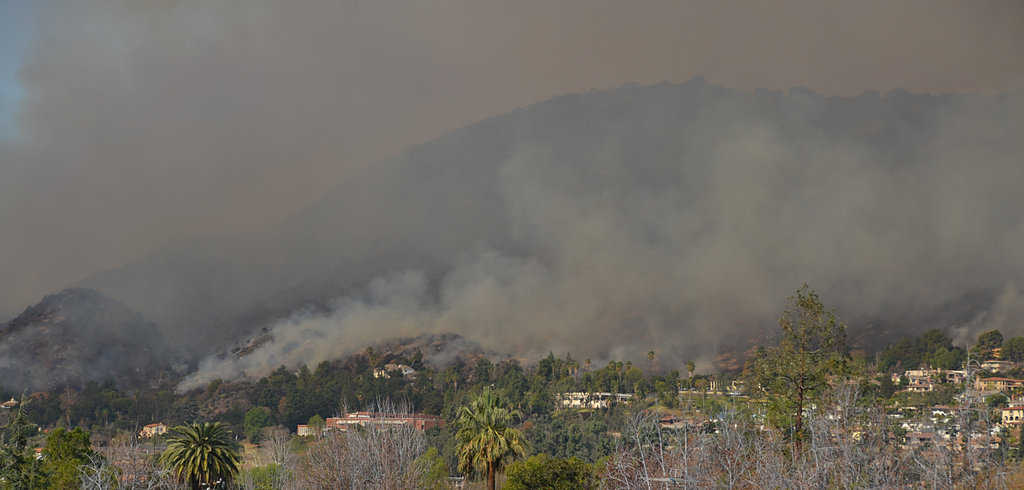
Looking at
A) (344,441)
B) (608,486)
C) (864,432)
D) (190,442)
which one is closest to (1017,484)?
(864,432)

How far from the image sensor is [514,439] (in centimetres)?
7350

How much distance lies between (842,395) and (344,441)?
48424mm

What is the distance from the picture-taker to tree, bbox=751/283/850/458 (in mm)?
57250

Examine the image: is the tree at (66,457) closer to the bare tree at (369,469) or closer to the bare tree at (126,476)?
the bare tree at (126,476)

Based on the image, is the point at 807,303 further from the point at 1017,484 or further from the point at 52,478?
the point at 52,478

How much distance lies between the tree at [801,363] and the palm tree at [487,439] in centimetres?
2351

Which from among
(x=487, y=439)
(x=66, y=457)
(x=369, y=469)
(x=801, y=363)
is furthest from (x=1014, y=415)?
(x=66, y=457)

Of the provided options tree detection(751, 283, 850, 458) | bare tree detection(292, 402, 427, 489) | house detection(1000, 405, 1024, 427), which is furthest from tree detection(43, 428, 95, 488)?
house detection(1000, 405, 1024, 427)

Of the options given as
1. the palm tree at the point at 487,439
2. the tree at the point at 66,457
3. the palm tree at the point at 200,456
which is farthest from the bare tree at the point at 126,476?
the palm tree at the point at 487,439

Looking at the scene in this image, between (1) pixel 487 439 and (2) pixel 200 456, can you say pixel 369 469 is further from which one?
(2) pixel 200 456

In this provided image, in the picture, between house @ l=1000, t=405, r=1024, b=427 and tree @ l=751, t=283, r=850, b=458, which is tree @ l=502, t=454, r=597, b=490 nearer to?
tree @ l=751, t=283, r=850, b=458

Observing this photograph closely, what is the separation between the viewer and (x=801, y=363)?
57219mm

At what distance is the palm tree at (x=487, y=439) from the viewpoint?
72.6m

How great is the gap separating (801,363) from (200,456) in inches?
2037
